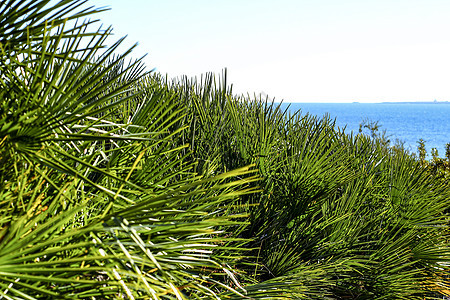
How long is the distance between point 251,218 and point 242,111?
27.5 inches

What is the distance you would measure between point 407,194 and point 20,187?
→ 8.14 ft

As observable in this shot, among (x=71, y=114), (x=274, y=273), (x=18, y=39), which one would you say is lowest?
(x=274, y=273)

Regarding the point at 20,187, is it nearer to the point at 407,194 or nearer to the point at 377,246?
the point at 377,246

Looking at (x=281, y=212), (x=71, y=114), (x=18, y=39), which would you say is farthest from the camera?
(x=281, y=212)

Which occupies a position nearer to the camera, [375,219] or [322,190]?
[322,190]

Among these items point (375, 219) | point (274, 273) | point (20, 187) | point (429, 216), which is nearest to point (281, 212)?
point (274, 273)

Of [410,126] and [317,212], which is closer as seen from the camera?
[317,212]

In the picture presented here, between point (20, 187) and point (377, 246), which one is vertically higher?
point (20, 187)

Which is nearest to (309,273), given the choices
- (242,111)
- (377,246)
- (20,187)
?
(377,246)

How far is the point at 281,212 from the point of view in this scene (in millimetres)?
2244

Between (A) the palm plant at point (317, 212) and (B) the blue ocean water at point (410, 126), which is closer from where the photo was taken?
(A) the palm plant at point (317, 212)

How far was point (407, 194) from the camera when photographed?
2.78 m

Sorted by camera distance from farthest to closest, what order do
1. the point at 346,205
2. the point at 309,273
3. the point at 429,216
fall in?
the point at 429,216
the point at 346,205
the point at 309,273

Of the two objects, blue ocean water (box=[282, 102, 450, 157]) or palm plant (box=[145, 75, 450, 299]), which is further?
blue ocean water (box=[282, 102, 450, 157])
